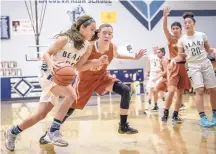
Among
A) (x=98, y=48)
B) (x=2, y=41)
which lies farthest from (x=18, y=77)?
(x=98, y=48)

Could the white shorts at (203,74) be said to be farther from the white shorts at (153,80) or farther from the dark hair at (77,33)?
the white shorts at (153,80)

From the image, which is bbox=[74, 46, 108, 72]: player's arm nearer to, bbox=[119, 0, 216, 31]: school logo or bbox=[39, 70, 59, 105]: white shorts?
bbox=[39, 70, 59, 105]: white shorts

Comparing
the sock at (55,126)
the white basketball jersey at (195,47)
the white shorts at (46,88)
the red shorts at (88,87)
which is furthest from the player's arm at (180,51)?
the sock at (55,126)

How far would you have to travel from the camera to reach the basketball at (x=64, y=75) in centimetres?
344

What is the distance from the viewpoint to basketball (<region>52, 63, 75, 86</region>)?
3439mm

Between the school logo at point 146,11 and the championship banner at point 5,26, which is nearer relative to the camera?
the championship banner at point 5,26

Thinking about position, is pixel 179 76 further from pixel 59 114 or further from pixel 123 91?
pixel 59 114

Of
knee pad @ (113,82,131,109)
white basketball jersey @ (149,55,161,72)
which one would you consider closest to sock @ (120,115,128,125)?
knee pad @ (113,82,131,109)

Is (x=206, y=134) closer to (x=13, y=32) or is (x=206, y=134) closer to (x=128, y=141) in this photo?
(x=128, y=141)

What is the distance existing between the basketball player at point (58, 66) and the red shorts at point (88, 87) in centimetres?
50

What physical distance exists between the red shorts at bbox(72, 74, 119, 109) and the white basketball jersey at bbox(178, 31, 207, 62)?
1255 mm

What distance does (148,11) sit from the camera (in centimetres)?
1248

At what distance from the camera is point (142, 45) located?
1228cm

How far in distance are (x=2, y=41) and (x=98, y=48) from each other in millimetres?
7769
